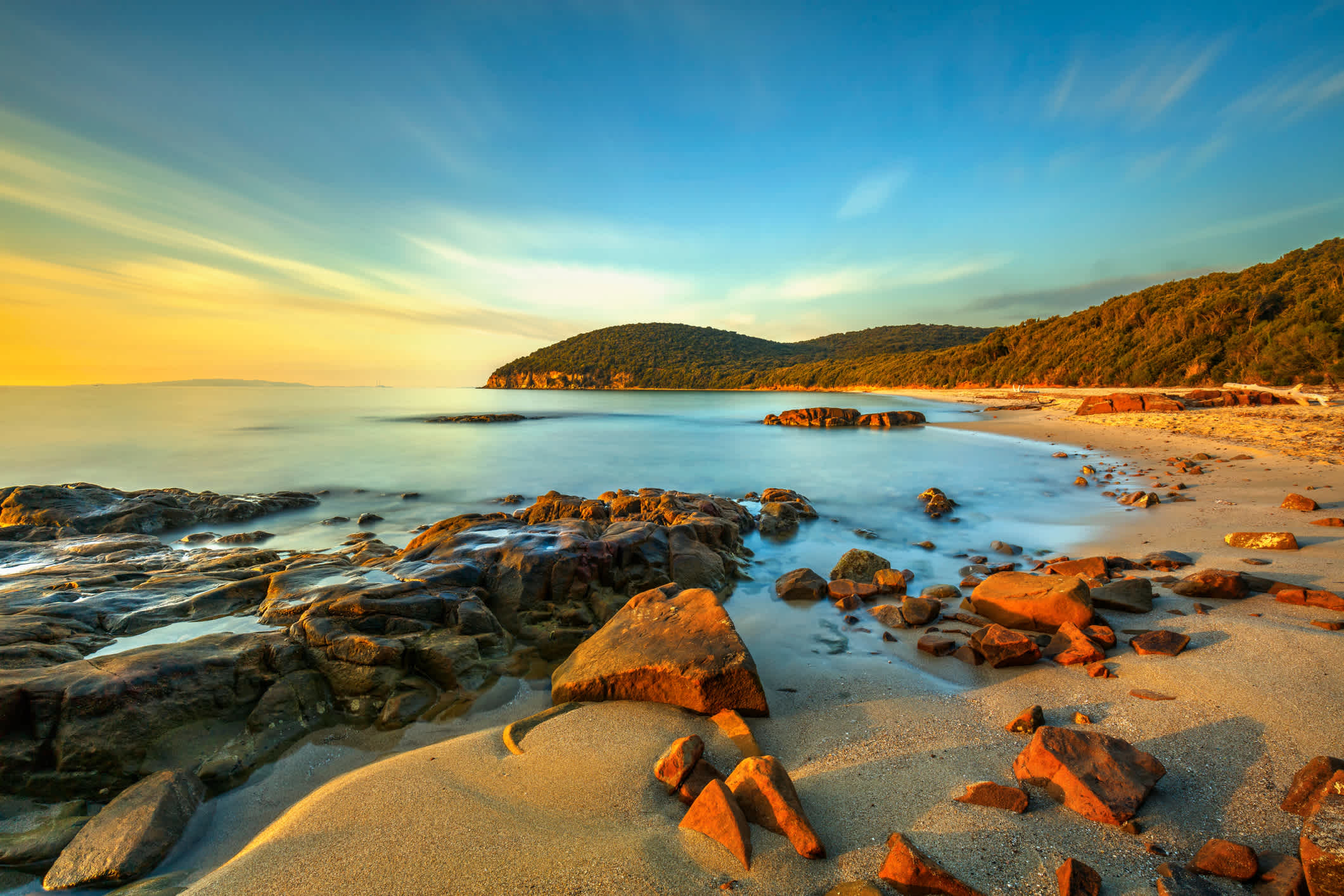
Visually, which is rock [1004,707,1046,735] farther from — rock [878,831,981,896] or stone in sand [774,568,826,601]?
stone in sand [774,568,826,601]

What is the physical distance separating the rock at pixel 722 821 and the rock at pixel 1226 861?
68.5 inches

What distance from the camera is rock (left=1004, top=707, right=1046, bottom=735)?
3131 mm

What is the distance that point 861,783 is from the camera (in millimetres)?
2812

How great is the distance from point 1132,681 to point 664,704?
3265 millimetres

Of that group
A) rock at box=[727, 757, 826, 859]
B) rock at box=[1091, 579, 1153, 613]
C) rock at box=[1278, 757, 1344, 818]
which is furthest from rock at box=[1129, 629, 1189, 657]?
rock at box=[727, 757, 826, 859]

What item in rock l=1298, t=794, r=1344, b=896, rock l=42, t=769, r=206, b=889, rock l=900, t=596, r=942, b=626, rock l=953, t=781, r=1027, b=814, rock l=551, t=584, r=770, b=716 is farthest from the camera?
rock l=900, t=596, r=942, b=626

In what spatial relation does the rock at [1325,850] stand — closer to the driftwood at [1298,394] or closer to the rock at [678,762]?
the rock at [678,762]

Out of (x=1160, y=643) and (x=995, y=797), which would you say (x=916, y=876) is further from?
(x=1160, y=643)

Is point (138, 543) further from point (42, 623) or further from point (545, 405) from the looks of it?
point (545, 405)

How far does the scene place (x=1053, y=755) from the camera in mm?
2539

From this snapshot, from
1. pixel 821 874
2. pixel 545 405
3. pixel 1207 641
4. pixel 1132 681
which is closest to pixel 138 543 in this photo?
pixel 821 874

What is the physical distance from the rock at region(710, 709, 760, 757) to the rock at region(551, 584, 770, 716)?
0.07 m

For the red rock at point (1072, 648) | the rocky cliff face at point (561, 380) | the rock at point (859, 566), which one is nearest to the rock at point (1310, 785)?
the red rock at point (1072, 648)

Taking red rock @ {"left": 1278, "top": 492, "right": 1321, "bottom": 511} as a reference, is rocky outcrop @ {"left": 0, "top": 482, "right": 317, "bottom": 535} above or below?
below
